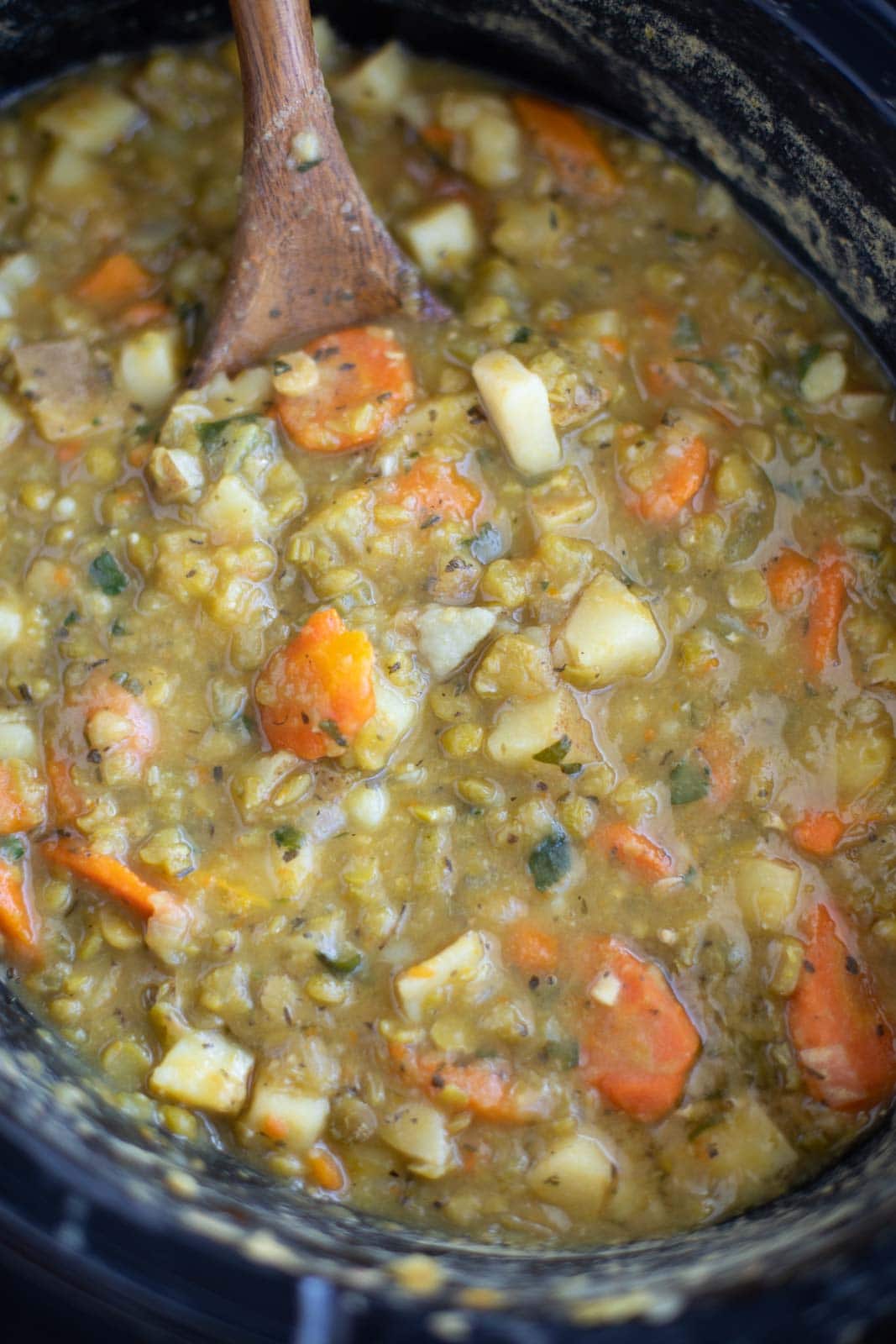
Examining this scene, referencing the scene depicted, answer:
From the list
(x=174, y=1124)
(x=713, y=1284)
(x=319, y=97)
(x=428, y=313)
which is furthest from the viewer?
(x=428, y=313)

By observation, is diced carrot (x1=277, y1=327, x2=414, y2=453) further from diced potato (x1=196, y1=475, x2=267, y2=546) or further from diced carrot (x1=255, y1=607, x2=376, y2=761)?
diced carrot (x1=255, y1=607, x2=376, y2=761)

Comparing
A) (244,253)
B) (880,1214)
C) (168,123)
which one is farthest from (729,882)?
(168,123)

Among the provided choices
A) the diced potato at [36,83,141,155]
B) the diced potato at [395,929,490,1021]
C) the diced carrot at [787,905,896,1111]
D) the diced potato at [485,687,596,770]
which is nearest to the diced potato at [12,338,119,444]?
the diced potato at [36,83,141,155]

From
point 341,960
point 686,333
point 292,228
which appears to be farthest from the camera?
point 686,333

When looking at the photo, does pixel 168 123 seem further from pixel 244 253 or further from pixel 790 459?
pixel 790 459

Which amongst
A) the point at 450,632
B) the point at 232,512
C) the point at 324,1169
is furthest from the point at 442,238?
the point at 324,1169

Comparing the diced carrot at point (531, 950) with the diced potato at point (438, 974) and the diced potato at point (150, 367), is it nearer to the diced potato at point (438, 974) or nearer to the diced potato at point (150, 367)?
the diced potato at point (438, 974)

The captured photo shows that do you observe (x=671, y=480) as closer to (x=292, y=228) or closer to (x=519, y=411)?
(x=519, y=411)

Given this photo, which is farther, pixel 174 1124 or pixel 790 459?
pixel 790 459
